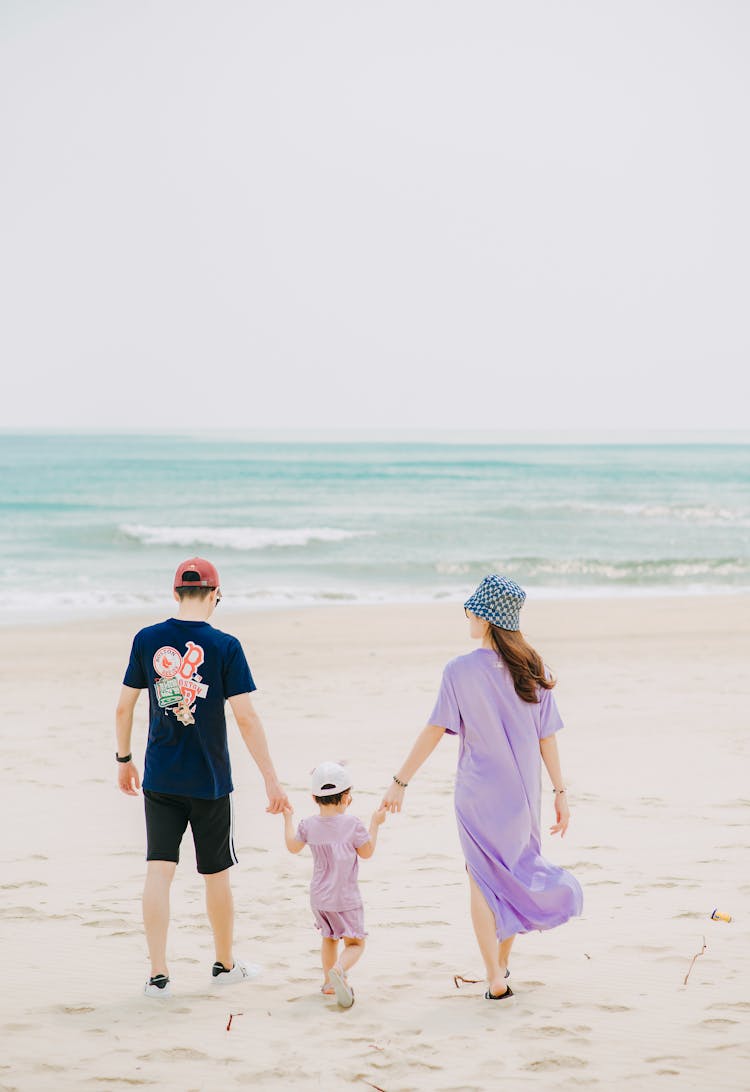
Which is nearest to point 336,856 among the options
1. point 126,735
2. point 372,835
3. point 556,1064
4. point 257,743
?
point 372,835

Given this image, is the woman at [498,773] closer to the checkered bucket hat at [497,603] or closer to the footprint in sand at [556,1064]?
the checkered bucket hat at [497,603]

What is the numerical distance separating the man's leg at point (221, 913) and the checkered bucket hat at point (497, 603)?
1.34m

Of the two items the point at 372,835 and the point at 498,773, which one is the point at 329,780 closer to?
the point at 372,835

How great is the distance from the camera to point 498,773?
4.01 meters

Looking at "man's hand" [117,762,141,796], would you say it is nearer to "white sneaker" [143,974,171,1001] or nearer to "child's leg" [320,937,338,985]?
"white sneaker" [143,974,171,1001]

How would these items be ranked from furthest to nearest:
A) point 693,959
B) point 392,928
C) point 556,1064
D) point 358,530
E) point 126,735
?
point 358,530
point 392,928
point 693,959
point 126,735
point 556,1064

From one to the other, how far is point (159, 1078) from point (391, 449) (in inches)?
3576

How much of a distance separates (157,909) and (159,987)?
0.95ft

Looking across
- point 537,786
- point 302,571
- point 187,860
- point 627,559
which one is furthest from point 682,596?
point 537,786

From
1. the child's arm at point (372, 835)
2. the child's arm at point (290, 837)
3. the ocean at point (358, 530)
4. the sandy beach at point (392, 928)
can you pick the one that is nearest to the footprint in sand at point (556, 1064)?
the sandy beach at point (392, 928)

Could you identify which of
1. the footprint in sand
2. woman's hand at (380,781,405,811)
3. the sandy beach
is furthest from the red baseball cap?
the footprint in sand

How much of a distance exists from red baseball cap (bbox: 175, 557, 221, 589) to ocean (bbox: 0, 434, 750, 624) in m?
13.4

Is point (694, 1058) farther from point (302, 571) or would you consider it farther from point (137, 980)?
point (302, 571)

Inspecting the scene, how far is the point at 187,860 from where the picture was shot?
19.8 feet
